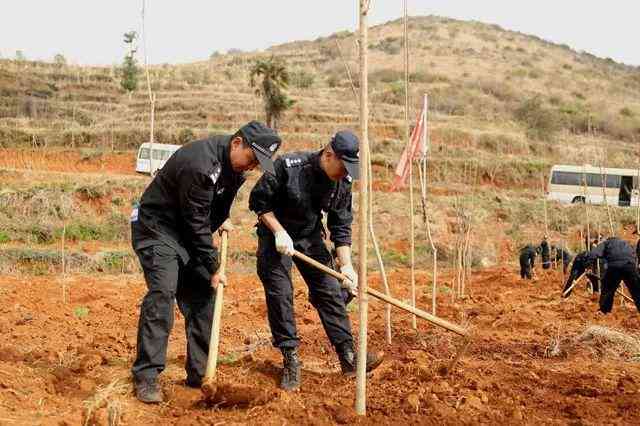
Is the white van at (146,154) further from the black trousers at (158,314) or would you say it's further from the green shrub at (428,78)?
the green shrub at (428,78)

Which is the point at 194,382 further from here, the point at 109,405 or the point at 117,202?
the point at 117,202

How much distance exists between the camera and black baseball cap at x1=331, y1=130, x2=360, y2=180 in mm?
4223

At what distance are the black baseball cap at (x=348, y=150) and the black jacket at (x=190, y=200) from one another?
2.00 feet

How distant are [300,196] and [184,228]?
2.50 feet

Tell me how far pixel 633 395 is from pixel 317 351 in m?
2.43

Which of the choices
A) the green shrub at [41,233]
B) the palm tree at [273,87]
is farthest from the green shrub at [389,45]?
the green shrub at [41,233]

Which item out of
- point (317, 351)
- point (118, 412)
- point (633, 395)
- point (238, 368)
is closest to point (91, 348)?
point (238, 368)

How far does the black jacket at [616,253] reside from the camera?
29.8ft

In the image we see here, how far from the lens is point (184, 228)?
14.0 feet

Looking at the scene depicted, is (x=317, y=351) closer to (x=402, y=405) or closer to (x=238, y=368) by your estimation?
(x=238, y=368)

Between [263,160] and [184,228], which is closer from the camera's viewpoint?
[263,160]

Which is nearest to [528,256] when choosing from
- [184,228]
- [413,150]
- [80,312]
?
[413,150]

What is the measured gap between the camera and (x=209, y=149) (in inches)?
162

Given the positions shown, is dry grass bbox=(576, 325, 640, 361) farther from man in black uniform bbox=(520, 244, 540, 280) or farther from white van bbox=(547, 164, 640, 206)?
white van bbox=(547, 164, 640, 206)
